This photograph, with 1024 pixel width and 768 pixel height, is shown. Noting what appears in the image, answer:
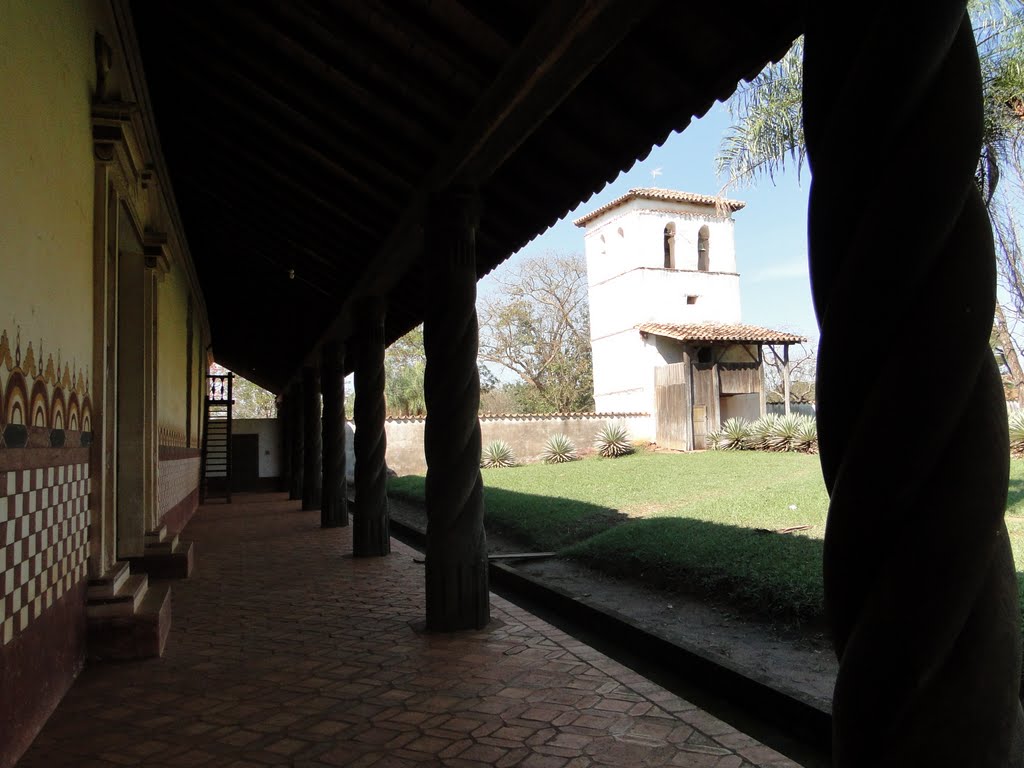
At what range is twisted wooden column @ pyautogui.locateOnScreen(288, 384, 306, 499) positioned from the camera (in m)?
16.5

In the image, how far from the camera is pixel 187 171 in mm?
7414

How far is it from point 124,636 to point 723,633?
11.8ft

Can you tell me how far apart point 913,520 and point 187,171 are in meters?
7.54

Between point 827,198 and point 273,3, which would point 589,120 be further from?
point 827,198

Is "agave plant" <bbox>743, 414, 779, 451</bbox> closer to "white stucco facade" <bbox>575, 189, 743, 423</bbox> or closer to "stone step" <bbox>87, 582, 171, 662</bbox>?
"white stucco facade" <bbox>575, 189, 743, 423</bbox>

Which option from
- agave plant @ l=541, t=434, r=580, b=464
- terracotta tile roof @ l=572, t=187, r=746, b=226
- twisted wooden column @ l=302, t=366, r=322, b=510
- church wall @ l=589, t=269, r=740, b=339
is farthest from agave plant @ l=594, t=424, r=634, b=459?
twisted wooden column @ l=302, t=366, r=322, b=510

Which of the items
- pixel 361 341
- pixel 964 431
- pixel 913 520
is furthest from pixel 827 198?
pixel 361 341

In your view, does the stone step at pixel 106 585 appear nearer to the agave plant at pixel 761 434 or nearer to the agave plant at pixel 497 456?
the agave plant at pixel 761 434

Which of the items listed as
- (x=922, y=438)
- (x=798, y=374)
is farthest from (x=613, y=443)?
(x=798, y=374)

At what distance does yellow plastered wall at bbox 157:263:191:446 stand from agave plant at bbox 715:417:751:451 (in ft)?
46.6

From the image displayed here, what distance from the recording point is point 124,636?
13.8ft

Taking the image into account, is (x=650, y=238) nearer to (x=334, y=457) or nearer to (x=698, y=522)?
(x=334, y=457)

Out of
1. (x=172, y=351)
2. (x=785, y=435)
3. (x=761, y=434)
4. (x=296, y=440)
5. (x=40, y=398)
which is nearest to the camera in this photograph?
(x=40, y=398)

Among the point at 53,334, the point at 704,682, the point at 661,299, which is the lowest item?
the point at 704,682
